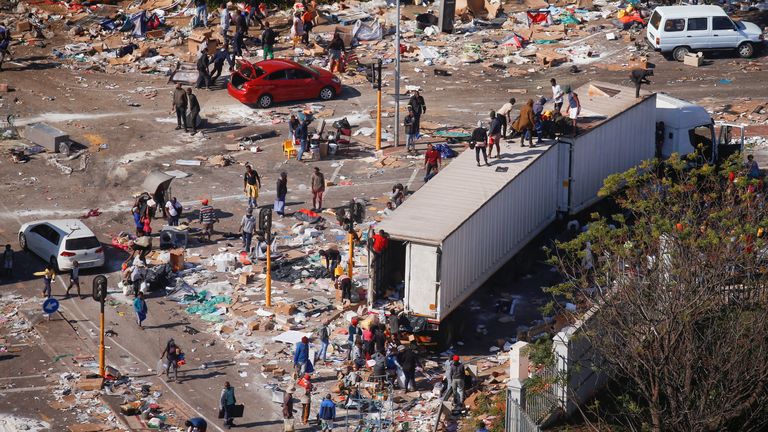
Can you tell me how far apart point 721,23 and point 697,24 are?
0.89 metres

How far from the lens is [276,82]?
4306cm

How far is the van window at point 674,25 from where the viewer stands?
46.0 meters

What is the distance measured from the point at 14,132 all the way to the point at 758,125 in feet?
77.5

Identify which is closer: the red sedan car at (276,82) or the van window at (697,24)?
the red sedan car at (276,82)

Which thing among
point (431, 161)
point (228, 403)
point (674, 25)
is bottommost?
point (228, 403)

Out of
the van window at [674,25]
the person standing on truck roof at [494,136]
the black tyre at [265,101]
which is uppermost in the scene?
the van window at [674,25]

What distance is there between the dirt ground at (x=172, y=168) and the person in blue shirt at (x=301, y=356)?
0.94 meters

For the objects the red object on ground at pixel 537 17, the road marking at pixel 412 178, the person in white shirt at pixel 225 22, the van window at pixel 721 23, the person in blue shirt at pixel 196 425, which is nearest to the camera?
the person in blue shirt at pixel 196 425

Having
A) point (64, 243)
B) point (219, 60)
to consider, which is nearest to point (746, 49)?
point (219, 60)

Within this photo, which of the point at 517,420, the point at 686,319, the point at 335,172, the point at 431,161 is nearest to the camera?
the point at 686,319

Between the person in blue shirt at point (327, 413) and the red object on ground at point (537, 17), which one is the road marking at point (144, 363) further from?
the red object on ground at point (537, 17)

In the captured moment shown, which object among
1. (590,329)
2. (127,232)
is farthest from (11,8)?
(590,329)

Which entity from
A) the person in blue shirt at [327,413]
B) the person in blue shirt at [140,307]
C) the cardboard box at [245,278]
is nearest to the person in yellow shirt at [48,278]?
the person in blue shirt at [140,307]

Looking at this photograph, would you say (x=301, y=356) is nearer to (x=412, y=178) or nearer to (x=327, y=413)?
(x=327, y=413)
